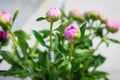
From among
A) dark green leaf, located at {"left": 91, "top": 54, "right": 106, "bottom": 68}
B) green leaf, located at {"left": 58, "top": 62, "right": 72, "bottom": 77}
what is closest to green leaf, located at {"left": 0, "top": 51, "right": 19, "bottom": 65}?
green leaf, located at {"left": 58, "top": 62, "right": 72, "bottom": 77}

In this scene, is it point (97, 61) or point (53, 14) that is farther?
point (97, 61)

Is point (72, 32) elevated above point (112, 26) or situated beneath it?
situated beneath

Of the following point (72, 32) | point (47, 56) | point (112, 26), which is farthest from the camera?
point (112, 26)

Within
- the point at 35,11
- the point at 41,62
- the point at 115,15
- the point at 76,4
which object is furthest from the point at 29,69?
the point at 115,15

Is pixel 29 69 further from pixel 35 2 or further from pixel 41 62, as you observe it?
pixel 35 2

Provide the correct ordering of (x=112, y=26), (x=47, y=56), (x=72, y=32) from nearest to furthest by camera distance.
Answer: (x=72, y=32), (x=47, y=56), (x=112, y=26)

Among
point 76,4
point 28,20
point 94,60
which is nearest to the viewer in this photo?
point 94,60

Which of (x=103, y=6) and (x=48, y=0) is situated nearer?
(x=48, y=0)

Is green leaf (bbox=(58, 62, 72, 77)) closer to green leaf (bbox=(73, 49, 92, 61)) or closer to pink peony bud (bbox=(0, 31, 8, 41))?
green leaf (bbox=(73, 49, 92, 61))

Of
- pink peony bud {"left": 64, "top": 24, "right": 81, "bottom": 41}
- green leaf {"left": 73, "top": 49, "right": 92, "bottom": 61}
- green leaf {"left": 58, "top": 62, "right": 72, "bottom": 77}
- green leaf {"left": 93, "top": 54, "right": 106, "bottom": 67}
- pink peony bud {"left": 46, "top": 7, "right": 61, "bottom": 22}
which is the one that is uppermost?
pink peony bud {"left": 46, "top": 7, "right": 61, "bottom": 22}

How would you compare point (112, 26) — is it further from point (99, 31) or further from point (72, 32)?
point (72, 32)

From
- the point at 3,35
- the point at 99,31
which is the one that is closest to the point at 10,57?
the point at 3,35
